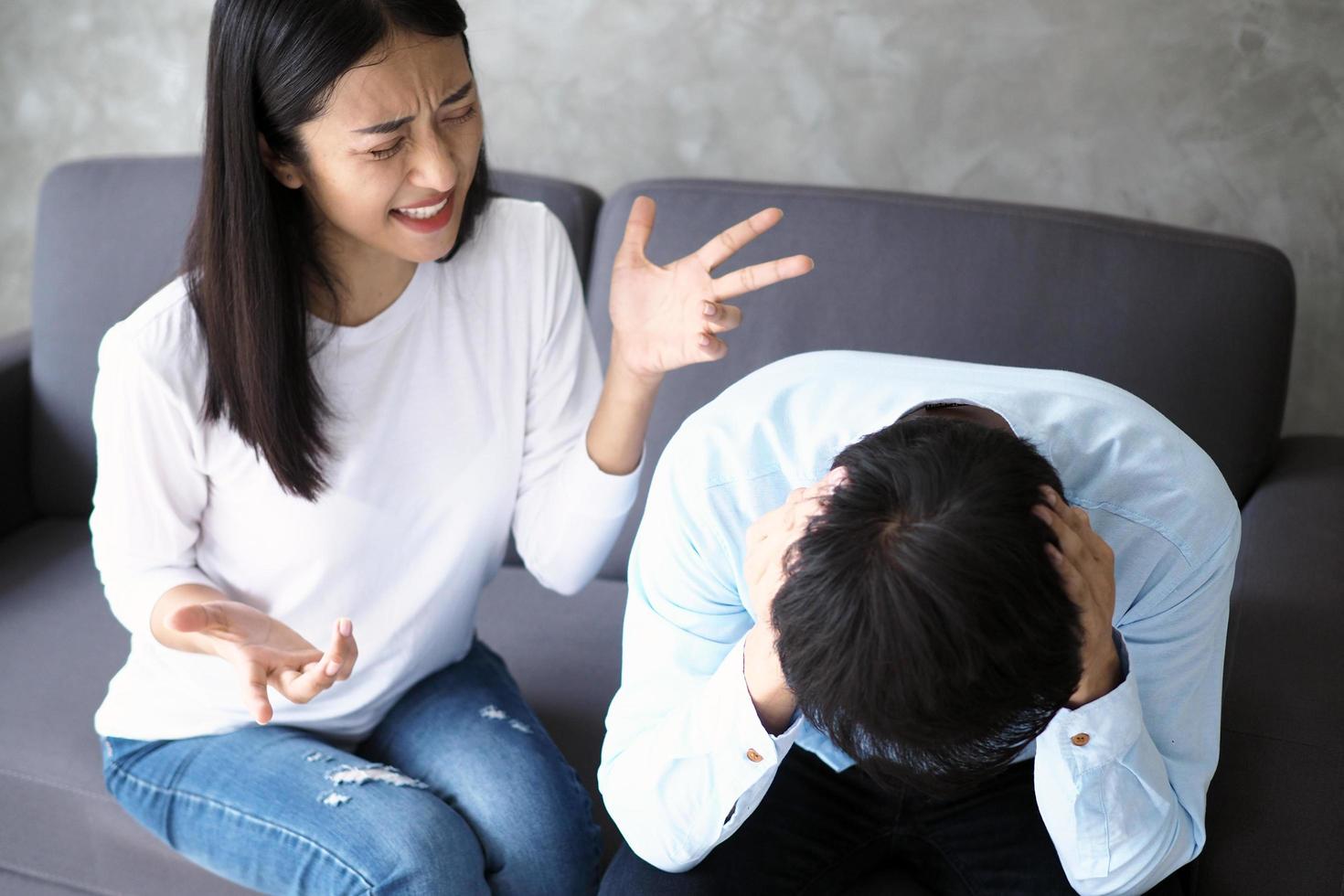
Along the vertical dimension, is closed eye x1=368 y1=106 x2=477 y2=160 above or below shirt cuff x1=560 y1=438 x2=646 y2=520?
above

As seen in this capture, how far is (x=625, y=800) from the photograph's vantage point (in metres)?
1.08

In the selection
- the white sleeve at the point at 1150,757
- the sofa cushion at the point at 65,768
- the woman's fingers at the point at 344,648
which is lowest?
the sofa cushion at the point at 65,768

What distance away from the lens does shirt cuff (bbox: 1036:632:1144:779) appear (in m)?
0.95

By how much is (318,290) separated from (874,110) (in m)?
0.94

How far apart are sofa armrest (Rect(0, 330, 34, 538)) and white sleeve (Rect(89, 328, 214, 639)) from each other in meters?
0.71

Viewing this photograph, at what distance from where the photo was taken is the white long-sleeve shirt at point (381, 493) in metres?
1.19

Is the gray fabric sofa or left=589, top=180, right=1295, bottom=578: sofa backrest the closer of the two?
the gray fabric sofa

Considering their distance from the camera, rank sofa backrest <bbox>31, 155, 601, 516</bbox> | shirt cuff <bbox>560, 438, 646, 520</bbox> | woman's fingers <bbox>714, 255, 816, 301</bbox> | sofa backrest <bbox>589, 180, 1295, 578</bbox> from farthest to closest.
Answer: sofa backrest <bbox>31, 155, 601, 516</bbox> < sofa backrest <bbox>589, 180, 1295, 578</bbox> < shirt cuff <bbox>560, 438, 646, 520</bbox> < woman's fingers <bbox>714, 255, 816, 301</bbox>

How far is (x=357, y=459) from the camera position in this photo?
4.12 ft

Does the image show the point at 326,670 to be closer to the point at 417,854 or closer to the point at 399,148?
the point at 417,854

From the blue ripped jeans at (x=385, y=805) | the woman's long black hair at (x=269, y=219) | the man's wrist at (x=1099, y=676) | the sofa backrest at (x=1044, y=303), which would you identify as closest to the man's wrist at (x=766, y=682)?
the man's wrist at (x=1099, y=676)

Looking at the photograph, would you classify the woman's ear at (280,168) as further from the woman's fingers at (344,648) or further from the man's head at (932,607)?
the man's head at (932,607)

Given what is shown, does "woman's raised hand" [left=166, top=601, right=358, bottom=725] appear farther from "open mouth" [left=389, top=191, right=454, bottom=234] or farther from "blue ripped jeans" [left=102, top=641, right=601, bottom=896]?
"open mouth" [left=389, top=191, right=454, bottom=234]

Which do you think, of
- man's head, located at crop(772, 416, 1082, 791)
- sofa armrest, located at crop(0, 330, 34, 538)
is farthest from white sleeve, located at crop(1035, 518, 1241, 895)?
sofa armrest, located at crop(0, 330, 34, 538)
